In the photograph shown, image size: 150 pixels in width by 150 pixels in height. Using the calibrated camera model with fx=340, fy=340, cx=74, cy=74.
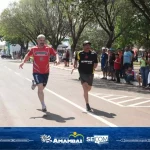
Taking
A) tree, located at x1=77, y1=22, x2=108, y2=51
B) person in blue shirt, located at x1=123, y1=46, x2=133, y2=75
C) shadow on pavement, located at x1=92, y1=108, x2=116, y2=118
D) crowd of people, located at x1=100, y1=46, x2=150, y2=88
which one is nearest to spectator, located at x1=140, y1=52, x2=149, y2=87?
crowd of people, located at x1=100, y1=46, x2=150, y2=88

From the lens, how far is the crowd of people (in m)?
15.7

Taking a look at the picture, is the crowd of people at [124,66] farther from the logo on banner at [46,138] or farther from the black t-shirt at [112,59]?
the logo on banner at [46,138]

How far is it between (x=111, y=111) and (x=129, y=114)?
1.97 ft

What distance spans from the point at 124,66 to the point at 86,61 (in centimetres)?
969

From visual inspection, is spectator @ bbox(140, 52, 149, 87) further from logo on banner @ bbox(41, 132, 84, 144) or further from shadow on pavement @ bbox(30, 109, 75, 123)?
logo on banner @ bbox(41, 132, 84, 144)

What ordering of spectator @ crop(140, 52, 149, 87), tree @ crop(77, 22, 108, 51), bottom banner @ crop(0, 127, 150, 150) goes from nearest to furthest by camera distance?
bottom banner @ crop(0, 127, 150, 150), spectator @ crop(140, 52, 149, 87), tree @ crop(77, 22, 108, 51)

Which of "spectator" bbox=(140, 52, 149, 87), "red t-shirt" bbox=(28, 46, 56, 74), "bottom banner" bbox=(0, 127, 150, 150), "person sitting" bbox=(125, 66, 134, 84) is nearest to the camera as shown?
"bottom banner" bbox=(0, 127, 150, 150)

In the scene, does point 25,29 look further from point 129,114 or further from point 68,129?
point 68,129

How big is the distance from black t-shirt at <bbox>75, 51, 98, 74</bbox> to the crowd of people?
6996 millimetres

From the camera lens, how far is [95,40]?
72.6m

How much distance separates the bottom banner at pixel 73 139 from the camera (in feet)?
12.3

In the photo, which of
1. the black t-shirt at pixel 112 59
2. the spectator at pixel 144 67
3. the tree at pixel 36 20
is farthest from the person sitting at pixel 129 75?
the tree at pixel 36 20

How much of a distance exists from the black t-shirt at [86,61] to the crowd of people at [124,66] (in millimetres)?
6996

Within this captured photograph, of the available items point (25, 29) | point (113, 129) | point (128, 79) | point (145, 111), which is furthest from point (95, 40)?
point (113, 129)
